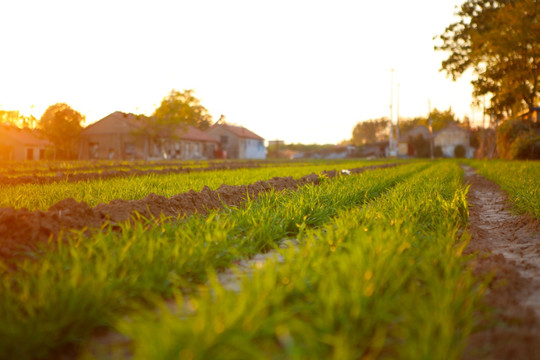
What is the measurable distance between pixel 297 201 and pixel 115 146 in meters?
38.7

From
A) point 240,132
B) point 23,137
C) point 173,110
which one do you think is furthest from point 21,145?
point 240,132

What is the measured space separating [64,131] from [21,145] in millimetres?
4747

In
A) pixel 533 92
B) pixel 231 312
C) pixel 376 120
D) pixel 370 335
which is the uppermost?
pixel 376 120

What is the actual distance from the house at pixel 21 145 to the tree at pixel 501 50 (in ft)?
125

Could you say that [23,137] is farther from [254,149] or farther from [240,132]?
[254,149]

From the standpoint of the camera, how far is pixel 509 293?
115 inches

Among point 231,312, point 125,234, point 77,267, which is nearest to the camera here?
point 231,312

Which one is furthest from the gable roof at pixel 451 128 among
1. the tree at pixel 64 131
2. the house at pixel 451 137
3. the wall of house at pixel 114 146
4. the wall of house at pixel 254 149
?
the tree at pixel 64 131

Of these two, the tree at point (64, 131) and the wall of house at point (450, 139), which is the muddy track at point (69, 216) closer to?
the tree at point (64, 131)

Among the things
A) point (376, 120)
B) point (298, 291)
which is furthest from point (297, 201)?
point (376, 120)

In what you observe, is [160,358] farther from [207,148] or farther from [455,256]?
[207,148]

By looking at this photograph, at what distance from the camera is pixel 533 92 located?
28734 millimetres

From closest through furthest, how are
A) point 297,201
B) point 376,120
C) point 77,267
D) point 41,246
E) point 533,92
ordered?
1. point 77,267
2. point 41,246
3. point 297,201
4. point 533,92
5. point 376,120

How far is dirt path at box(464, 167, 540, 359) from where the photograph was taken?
6.91 ft
